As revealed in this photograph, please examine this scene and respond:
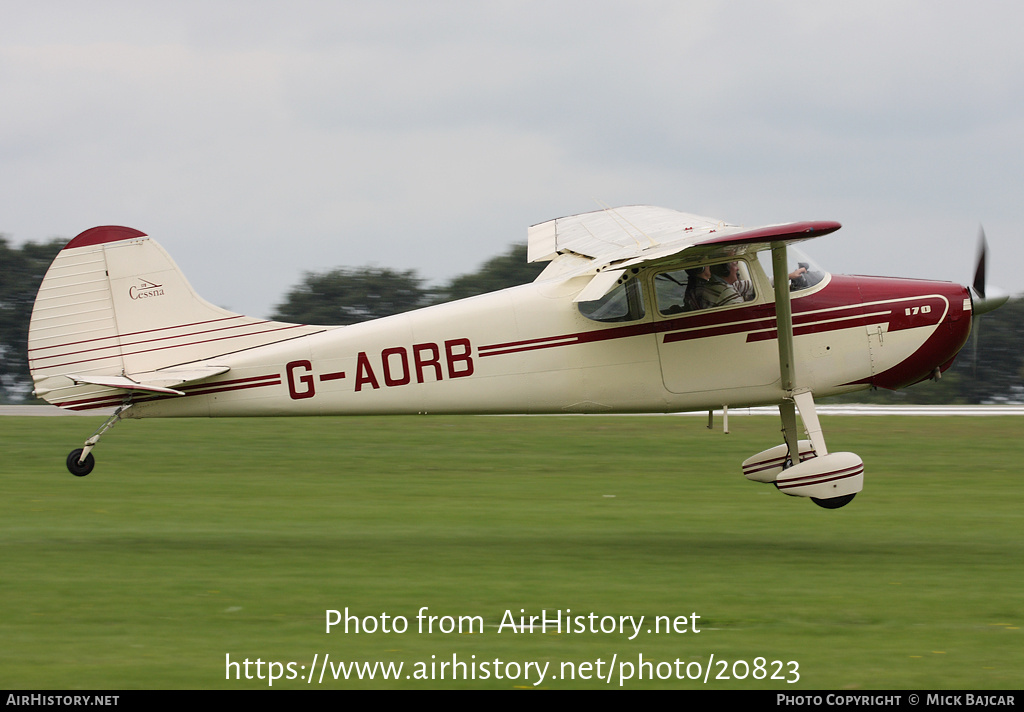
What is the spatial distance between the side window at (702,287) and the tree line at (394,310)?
31.2m

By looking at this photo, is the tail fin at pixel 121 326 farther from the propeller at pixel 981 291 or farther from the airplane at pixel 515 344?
the propeller at pixel 981 291

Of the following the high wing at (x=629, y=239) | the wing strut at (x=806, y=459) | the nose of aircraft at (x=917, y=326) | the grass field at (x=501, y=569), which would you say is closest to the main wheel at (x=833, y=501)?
the wing strut at (x=806, y=459)

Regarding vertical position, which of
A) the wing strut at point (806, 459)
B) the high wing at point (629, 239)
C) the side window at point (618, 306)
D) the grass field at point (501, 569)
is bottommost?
the grass field at point (501, 569)

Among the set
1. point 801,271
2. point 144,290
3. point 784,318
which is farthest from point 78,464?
point 801,271

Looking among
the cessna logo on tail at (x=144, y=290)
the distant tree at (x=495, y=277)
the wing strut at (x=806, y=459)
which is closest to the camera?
the wing strut at (x=806, y=459)

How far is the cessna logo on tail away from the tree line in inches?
1301

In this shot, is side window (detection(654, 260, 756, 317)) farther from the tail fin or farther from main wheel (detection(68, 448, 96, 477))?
main wheel (detection(68, 448, 96, 477))

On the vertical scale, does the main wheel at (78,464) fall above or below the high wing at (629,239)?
below

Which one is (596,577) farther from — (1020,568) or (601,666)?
(1020,568)

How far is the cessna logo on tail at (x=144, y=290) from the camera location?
1124cm

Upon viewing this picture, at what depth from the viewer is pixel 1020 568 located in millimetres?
10289

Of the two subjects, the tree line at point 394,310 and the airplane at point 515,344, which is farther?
the tree line at point 394,310

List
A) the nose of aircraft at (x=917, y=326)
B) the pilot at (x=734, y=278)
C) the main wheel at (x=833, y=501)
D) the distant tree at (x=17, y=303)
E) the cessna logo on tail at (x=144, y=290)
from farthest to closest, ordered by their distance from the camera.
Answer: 1. the distant tree at (x=17, y=303)
2. the nose of aircraft at (x=917, y=326)
3. the cessna logo on tail at (x=144, y=290)
4. the pilot at (x=734, y=278)
5. the main wheel at (x=833, y=501)

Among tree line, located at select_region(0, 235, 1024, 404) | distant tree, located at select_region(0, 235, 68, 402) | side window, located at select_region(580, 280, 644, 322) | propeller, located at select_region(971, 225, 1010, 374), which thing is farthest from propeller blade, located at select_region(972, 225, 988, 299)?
distant tree, located at select_region(0, 235, 68, 402)
